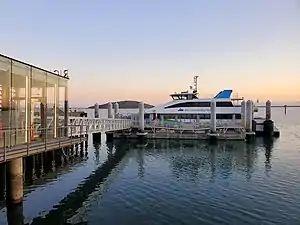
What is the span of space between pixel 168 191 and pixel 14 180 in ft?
24.3

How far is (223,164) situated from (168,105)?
2443 cm

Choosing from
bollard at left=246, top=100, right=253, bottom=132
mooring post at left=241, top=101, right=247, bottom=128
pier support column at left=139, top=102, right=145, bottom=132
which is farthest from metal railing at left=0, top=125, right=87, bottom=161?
mooring post at left=241, top=101, right=247, bottom=128

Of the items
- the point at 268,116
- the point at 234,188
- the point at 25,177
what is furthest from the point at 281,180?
the point at 268,116

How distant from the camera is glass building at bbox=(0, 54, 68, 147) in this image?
12.9m

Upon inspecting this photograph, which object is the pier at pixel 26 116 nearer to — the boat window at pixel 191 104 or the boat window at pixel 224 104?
the boat window at pixel 191 104

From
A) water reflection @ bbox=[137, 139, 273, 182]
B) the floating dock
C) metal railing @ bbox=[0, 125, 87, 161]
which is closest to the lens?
metal railing @ bbox=[0, 125, 87, 161]

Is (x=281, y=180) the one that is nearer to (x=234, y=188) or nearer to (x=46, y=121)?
(x=234, y=188)

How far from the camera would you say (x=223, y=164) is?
2542 cm

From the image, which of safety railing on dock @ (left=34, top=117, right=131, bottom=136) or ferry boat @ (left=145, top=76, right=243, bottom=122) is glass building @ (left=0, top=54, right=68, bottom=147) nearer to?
safety railing on dock @ (left=34, top=117, right=131, bottom=136)

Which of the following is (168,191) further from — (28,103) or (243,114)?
(243,114)

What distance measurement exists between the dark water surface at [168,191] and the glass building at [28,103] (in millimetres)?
2999

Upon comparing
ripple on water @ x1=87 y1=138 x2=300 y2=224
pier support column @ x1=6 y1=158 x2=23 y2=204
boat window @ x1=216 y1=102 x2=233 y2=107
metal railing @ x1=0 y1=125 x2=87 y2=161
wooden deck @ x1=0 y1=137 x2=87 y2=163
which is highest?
boat window @ x1=216 y1=102 x2=233 y2=107

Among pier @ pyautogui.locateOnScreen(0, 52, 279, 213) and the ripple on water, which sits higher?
pier @ pyautogui.locateOnScreen(0, 52, 279, 213)

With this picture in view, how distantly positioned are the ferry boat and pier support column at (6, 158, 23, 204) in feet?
113
